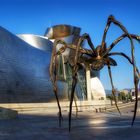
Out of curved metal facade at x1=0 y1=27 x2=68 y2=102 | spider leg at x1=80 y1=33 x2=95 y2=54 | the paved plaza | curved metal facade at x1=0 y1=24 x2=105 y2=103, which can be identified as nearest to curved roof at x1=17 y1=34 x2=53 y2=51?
curved metal facade at x1=0 y1=24 x2=105 y2=103

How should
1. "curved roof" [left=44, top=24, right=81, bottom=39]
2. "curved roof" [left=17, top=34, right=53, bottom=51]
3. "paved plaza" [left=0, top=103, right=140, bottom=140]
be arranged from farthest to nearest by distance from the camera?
"curved roof" [left=17, top=34, right=53, bottom=51], "curved roof" [left=44, top=24, right=81, bottom=39], "paved plaza" [left=0, top=103, right=140, bottom=140]

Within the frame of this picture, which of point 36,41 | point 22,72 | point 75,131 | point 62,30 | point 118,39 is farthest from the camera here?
point 36,41

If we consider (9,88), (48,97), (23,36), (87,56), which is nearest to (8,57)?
(9,88)

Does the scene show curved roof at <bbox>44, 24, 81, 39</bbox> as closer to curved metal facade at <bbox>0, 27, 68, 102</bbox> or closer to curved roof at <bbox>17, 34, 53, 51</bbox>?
curved roof at <bbox>17, 34, 53, 51</bbox>

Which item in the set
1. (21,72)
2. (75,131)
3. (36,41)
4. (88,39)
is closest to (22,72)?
(21,72)

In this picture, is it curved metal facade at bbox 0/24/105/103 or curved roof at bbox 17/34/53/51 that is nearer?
curved metal facade at bbox 0/24/105/103

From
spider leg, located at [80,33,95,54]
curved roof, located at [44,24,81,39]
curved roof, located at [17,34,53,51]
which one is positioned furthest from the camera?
curved roof, located at [17,34,53,51]

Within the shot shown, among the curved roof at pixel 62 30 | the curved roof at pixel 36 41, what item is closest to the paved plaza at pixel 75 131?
the curved roof at pixel 62 30

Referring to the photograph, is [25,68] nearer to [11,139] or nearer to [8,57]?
[8,57]

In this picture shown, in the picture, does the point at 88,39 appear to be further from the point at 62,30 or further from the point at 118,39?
the point at 62,30

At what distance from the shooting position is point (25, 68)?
48.2 meters

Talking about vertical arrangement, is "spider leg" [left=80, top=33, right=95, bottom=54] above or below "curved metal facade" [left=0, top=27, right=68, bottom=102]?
below

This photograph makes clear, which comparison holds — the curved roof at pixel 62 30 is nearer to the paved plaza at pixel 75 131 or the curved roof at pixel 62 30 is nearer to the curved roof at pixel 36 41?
the curved roof at pixel 36 41

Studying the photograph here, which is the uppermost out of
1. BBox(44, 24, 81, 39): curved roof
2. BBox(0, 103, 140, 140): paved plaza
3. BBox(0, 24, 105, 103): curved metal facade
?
BBox(44, 24, 81, 39): curved roof
